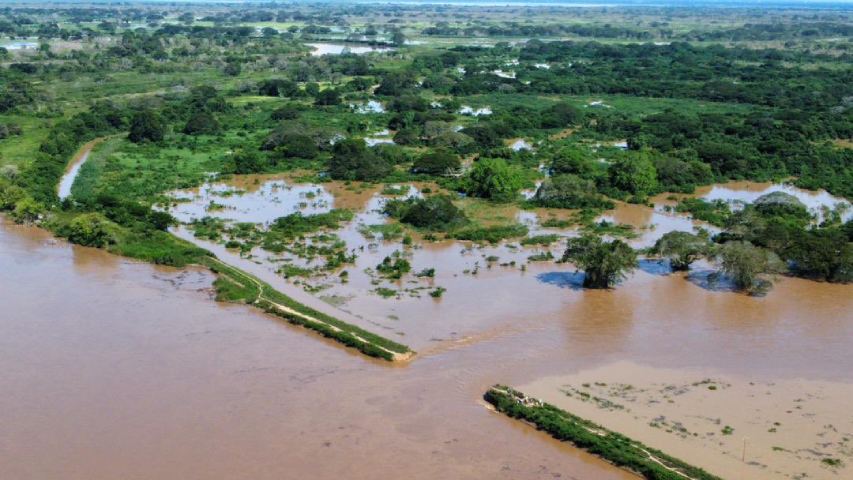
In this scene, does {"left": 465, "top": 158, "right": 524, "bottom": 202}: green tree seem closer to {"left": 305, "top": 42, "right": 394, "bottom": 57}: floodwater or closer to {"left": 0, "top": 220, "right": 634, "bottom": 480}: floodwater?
{"left": 0, "top": 220, "right": 634, "bottom": 480}: floodwater

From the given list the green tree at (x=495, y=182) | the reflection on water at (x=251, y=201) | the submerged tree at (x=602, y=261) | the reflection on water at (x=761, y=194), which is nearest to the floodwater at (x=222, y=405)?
the submerged tree at (x=602, y=261)

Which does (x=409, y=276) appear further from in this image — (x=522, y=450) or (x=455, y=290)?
(x=522, y=450)

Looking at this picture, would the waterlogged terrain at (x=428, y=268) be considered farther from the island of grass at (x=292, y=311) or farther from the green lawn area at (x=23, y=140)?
the green lawn area at (x=23, y=140)

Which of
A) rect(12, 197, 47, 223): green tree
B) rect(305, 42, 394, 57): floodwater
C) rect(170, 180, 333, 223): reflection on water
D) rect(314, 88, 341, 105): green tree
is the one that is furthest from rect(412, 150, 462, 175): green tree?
rect(305, 42, 394, 57): floodwater

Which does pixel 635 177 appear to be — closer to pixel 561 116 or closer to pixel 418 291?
pixel 418 291

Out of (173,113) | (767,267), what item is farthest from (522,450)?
(173,113)
